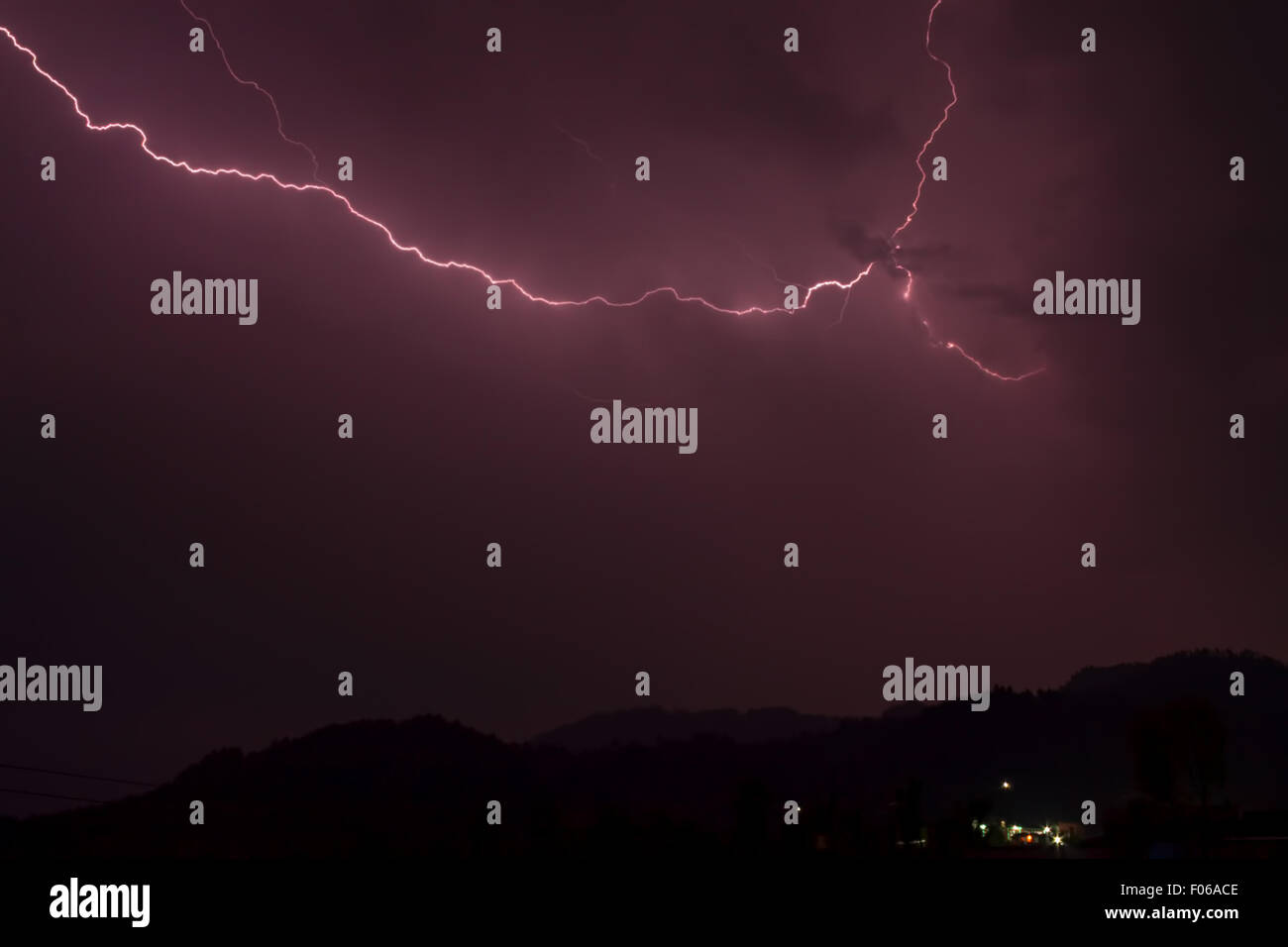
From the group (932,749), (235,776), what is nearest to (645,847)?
(235,776)

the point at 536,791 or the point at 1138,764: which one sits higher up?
the point at 1138,764

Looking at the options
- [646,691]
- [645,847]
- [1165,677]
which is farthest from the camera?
[1165,677]

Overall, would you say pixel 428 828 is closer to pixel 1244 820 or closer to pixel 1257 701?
pixel 1244 820
